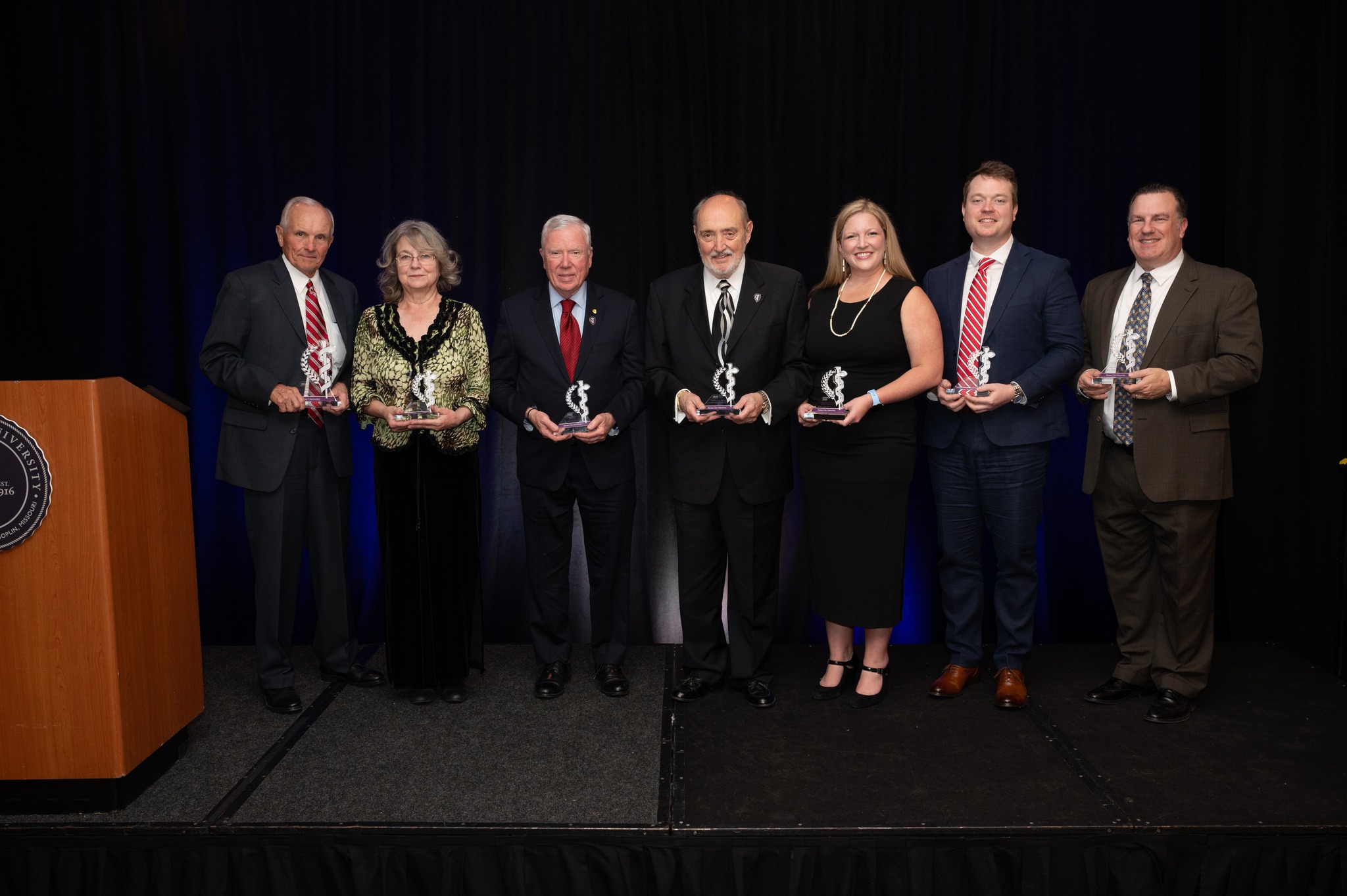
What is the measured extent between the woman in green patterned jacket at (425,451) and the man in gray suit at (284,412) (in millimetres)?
217

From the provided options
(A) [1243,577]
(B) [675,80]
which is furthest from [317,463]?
(A) [1243,577]

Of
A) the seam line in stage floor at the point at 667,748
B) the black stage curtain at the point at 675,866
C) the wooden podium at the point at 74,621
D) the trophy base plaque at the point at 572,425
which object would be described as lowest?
the black stage curtain at the point at 675,866

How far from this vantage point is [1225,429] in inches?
128

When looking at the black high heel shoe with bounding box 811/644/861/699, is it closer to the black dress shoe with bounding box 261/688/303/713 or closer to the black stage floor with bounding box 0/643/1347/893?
the black stage floor with bounding box 0/643/1347/893

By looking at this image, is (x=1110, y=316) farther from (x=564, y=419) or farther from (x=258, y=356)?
(x=258, y=356)

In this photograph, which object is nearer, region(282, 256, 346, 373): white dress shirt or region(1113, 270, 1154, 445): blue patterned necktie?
region(1113, 270, 1154, 445): blue patterned necktie

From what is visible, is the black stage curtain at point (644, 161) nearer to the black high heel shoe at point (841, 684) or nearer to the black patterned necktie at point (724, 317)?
the black high heel shoe at point (841, 684)

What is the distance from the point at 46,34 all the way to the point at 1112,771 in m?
5.42

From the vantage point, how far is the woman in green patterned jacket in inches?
129

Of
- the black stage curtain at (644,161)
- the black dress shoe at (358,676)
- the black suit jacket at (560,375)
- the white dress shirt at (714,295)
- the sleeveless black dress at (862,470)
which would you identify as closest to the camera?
the sleeveless black dress at (862,470)

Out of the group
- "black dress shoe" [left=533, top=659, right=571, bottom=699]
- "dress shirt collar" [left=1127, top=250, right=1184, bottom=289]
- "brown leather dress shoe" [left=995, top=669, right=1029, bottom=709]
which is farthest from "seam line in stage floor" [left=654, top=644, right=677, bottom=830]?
"dress shirt collar" [left=1127, top=250, right=1184, bottom=289]

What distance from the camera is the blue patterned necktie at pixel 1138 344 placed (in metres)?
3.23

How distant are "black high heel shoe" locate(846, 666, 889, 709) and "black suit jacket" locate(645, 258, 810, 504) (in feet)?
2.43

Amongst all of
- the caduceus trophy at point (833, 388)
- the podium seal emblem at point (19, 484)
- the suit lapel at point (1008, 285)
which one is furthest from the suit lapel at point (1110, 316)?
the podium seal emblem at point (19, 484)
